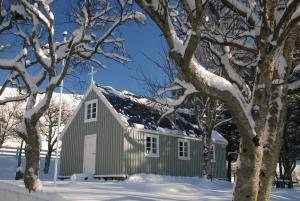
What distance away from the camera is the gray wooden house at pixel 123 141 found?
23656mm

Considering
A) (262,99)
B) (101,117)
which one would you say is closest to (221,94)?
(262,99)

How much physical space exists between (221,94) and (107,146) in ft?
60.6

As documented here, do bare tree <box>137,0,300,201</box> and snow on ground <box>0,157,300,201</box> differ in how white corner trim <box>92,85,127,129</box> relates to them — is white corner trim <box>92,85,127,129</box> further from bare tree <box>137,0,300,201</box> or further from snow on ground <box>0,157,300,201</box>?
bare tree <box>137,0,300,201</box>

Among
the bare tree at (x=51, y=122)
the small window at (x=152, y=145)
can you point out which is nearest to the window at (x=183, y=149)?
the small window at (x=152, y=145)

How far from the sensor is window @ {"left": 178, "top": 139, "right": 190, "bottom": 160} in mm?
26719

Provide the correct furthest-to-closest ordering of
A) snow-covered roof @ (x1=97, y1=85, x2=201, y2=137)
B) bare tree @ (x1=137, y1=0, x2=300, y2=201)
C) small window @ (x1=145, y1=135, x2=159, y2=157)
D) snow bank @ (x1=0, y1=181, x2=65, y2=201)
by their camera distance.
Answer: small window @ (x1=145, y1=135, x2=159, y2=157) < snow-covered roof @ (x1=97, y1=85, x2=201, y2=137) < snow bank @ (x1=0, y1=181, x2=65, y2=201) < bare tree @ (x1=137, y1=0, x2=300, y2=201)

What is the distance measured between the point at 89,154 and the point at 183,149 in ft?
20.2

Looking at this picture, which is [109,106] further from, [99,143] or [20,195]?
[20,195]

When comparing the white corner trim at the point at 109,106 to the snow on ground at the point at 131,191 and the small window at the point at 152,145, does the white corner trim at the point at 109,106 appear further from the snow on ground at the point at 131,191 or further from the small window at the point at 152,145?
the snow on ground at the point at 131,191

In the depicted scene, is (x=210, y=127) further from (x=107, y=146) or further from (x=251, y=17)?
(x=251, y=17)

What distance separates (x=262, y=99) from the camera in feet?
22.4

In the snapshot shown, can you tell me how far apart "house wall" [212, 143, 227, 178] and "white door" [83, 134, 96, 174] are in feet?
29.5

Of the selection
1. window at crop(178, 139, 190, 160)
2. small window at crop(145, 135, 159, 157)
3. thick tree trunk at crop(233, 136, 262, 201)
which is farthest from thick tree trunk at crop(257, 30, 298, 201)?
window at crop(178, 139, 190, 160)

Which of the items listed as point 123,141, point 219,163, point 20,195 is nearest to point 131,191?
point 20,195
